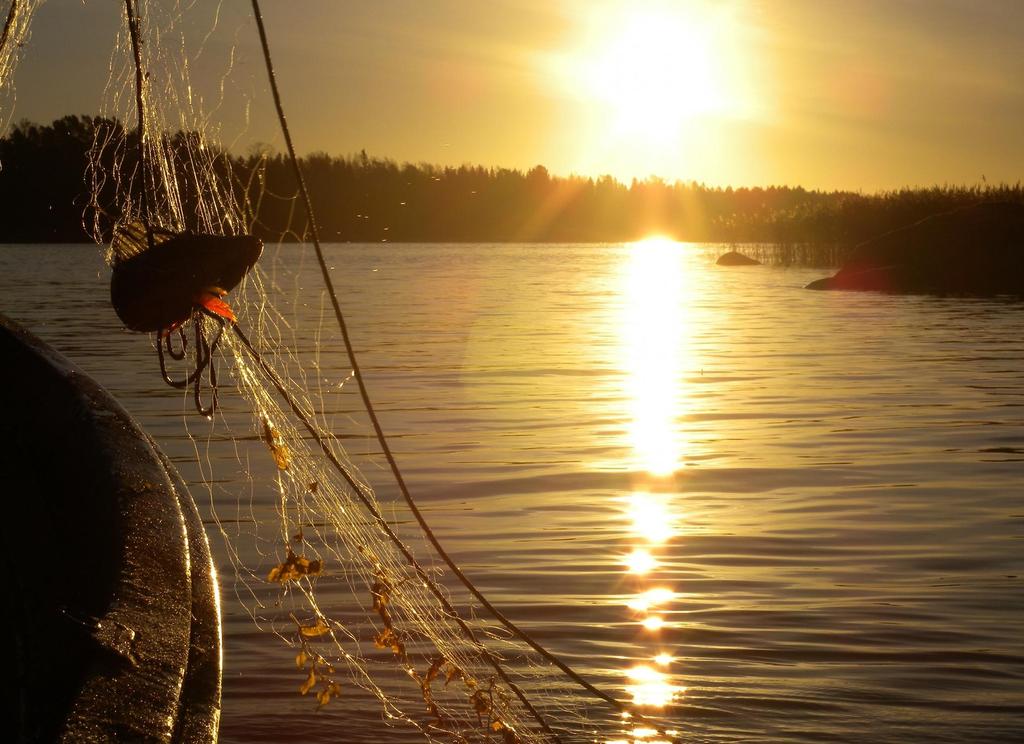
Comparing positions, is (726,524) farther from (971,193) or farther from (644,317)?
(971,193)

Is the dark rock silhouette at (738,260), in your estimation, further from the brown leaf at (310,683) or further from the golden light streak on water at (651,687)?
the brown leaf at (310,683)

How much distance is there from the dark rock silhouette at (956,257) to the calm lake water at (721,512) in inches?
681

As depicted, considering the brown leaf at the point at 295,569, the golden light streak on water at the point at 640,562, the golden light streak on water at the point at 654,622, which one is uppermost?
the brown leaf at the point at 295,569

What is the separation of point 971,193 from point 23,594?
4848 cm

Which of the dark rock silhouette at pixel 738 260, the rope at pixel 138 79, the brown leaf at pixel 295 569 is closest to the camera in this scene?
the rope at pixel 138 79

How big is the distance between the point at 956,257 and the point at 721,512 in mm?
35041

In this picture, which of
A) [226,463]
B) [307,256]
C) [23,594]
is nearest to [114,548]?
[23,594]

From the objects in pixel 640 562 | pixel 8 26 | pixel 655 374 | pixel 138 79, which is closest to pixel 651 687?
pixel 640 562

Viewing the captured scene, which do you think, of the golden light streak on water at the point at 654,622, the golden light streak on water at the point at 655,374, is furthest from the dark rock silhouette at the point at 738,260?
the golden light streak on water at the point at 654,622

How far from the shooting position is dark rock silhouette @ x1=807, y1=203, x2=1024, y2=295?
42.1 metres

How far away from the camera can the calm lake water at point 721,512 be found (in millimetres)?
6602

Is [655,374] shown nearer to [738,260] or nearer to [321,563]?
[321,563]

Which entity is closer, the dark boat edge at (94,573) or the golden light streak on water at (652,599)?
the dark boat edge at (94,573)

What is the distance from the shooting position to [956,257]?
42.8m
